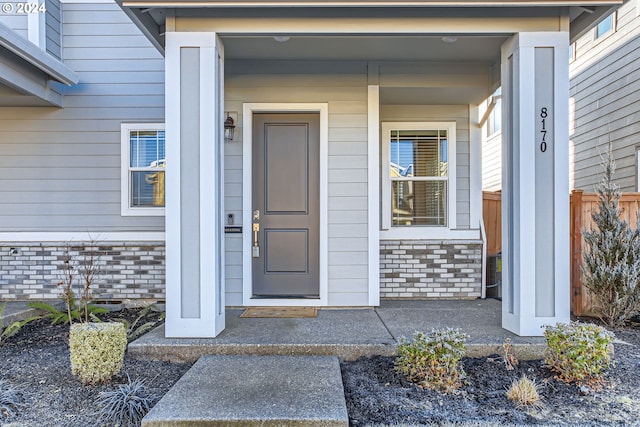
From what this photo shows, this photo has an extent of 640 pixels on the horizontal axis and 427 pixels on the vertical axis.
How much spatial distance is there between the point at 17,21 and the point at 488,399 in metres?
6.03

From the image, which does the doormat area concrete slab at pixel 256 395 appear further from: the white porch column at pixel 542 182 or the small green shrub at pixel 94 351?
the white porch column at pixel 542 182

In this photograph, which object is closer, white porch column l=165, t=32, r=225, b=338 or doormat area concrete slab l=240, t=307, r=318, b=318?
white porch column l=165, t=32, r=225, b=338

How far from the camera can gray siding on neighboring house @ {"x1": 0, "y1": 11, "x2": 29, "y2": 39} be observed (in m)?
4.70

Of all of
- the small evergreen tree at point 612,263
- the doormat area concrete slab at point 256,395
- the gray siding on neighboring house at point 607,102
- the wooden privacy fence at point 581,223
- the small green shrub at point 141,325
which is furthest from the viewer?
the gray siding on neighboring house at point 607,102

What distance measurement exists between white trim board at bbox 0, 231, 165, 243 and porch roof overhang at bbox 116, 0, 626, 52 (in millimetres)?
2345

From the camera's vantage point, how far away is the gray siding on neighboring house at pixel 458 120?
500 centimetres

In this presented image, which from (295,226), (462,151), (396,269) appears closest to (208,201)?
(295,226)

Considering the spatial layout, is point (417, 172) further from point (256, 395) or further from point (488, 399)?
point (256, 395)

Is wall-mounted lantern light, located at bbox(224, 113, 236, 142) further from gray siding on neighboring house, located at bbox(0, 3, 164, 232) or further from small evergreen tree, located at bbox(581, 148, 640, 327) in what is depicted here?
small evergreen tree, located at bbox(581, 148, 640, 327)

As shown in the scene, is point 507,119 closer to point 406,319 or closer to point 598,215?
point 598,215

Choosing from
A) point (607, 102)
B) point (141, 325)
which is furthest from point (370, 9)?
point (607, 102)

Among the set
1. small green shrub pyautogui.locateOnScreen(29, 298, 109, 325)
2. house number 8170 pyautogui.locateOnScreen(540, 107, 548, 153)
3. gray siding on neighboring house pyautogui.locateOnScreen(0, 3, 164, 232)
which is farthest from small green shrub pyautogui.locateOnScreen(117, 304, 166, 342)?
house number 8170 pyautogui.locateOnScreen(540, 107, 548, 153)

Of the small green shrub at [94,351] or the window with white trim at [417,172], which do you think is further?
the window with white trim at [417,172]

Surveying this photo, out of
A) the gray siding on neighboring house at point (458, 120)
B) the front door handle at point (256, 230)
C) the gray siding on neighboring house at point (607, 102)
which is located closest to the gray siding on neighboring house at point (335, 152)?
the front door handle at point (256, 230)
